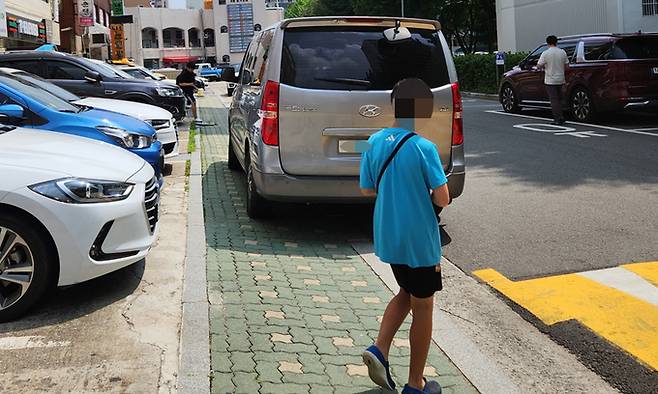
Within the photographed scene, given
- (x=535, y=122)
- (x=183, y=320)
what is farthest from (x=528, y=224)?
(x=535, y=122)

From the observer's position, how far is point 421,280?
11.2 ft

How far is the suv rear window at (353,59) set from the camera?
641 centimetres

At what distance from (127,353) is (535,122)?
43.2ft

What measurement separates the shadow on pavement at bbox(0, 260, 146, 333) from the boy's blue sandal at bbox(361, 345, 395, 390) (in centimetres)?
199

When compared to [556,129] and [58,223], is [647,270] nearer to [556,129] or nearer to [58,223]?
[58,223]

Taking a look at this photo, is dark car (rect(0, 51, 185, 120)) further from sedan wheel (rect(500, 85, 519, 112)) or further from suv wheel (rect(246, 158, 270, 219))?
sedan wheel (rect(500, 85, 519, 112))

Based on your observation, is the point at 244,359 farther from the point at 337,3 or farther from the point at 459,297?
the point at 337,3

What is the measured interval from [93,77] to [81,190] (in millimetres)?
9462

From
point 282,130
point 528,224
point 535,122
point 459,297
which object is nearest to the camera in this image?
point 459,297

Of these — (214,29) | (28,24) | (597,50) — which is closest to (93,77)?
(597,50)

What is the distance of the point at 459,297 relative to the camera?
5.14m

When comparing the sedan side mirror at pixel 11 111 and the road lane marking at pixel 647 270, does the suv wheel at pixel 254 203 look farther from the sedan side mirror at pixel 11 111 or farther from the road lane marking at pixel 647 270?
the road lane marking at pixel 647 270

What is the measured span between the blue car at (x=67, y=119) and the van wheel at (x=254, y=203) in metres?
1.18

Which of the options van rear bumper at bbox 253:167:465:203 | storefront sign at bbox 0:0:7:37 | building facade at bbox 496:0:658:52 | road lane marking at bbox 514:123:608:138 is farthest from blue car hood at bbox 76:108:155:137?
building facade at bbox 496:0:658:52
